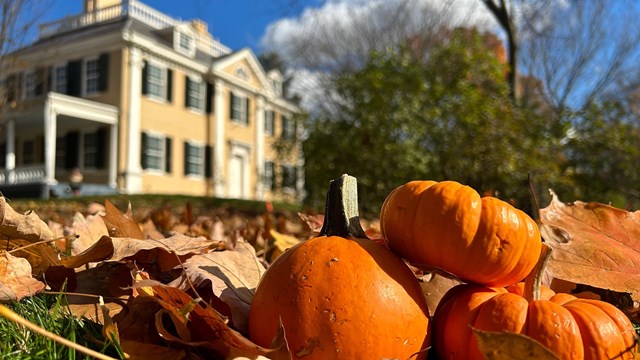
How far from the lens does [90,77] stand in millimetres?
22766

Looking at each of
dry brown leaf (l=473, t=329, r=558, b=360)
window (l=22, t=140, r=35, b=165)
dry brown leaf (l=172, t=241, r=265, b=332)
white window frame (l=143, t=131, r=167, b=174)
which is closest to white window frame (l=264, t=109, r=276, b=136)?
white window frame (l=143, t=131, r=167, b=174)

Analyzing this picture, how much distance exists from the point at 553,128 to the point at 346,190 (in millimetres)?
9716

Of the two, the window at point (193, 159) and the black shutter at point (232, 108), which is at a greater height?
the black shutter at point (232, 108)

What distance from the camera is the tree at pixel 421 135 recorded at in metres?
8.45

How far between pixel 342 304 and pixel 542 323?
378 mm

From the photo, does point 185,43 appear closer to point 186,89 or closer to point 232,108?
point 186,89

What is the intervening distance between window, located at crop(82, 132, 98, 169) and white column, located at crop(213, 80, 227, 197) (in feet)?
18.9

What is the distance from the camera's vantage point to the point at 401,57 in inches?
378

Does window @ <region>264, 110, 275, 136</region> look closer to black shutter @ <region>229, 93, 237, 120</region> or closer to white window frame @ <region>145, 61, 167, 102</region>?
black shutter @ <region>229, 93, 237, 120</region>

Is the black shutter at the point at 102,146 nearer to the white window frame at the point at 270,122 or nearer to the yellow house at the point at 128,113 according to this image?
the yellow house at the point at 128,113

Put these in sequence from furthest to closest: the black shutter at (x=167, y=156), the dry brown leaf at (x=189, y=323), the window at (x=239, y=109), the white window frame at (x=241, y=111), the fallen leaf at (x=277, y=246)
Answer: the white window frame at (x=241, y=111)
the window at (x=239, y=109)
the black shutter at (x=167, y=156)
the fallen leaf at (x=277, y=246)
the dry brown leaf at (x=189, y=323)

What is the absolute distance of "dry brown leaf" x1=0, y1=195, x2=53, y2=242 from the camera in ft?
4.60

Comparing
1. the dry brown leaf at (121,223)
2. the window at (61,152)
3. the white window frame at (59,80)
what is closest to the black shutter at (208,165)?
the window at (61,152)

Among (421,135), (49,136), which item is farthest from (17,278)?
(49,136)
